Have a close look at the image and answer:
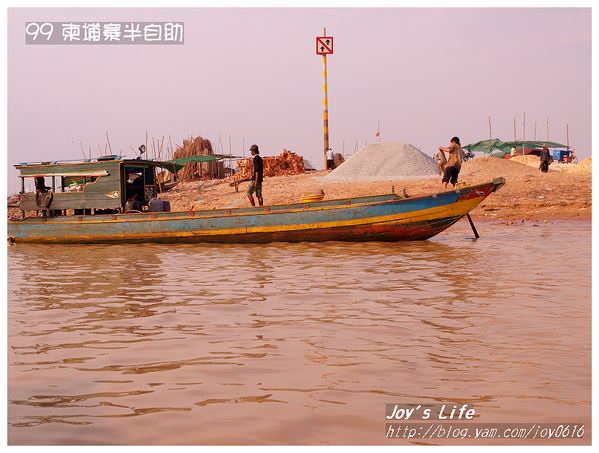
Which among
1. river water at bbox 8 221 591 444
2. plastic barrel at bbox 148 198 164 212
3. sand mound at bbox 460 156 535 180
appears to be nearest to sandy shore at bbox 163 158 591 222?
sand mound at bbox 460 156 535 180

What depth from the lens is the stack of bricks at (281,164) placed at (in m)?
35.0

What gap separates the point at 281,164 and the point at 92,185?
20.6m

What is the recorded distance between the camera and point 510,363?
188 inches

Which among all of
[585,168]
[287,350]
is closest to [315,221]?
[287,350]

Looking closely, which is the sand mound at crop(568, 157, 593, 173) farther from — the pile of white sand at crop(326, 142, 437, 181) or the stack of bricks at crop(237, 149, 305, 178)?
the stack of bricks at crop(237, 149, 305, 178)

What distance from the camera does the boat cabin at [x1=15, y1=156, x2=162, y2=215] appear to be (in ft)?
50.8

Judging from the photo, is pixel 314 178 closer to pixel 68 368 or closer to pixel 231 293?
pixel 231 293

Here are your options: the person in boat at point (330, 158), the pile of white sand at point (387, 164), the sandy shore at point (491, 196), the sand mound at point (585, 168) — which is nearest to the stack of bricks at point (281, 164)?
the person in boat at point (330, 158)

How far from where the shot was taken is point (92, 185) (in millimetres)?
15633

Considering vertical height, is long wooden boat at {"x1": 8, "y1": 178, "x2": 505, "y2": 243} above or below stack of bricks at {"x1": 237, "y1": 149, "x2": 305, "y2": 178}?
below

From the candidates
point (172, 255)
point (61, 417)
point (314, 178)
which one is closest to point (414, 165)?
point (314, 178)

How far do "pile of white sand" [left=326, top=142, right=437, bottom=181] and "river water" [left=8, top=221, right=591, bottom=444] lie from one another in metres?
18.2

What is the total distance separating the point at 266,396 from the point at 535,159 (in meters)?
39.1

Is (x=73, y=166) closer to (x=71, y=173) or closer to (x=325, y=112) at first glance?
(x=71, y=173)
